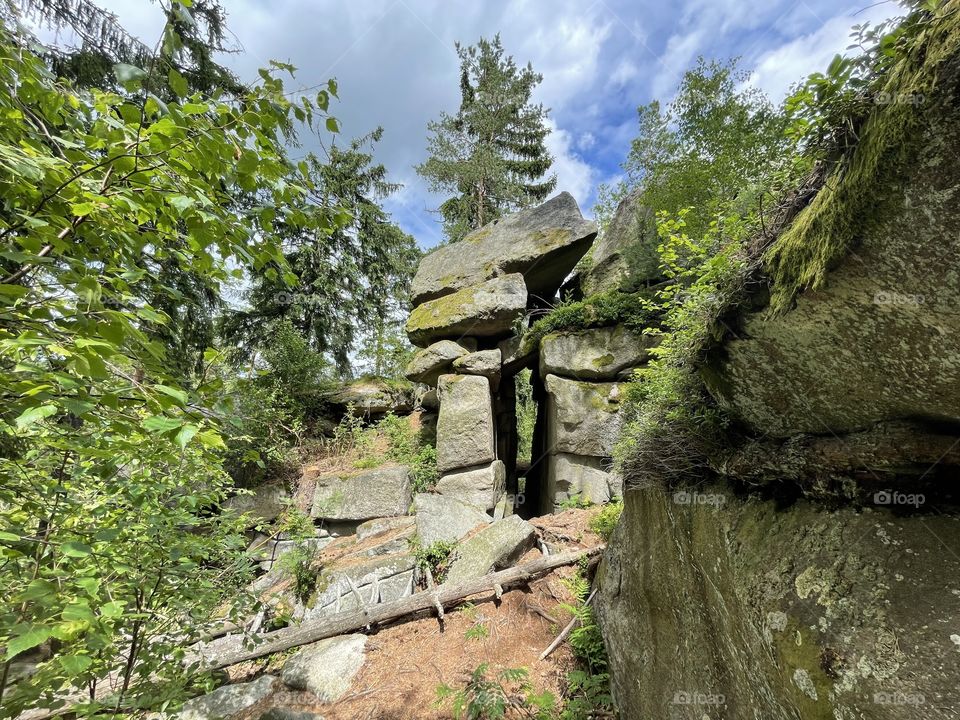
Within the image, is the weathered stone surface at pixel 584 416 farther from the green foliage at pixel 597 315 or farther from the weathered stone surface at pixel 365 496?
the weathered stone surface at pixel 365 496

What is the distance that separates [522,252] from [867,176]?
8900 mm

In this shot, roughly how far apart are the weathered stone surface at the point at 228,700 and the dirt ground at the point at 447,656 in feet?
0.52

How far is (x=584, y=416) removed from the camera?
8539mm

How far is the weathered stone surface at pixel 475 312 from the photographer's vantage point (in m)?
9.77

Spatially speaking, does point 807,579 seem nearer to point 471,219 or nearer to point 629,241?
point 629,241

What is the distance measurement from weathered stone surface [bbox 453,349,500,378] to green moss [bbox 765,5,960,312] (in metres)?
8.02

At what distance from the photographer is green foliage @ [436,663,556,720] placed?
353 cm

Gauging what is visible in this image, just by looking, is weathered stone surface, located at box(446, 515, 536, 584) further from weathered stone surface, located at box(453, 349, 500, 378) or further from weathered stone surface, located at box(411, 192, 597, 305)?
weathered stone surface, located at box(411, 192, 597, 305)

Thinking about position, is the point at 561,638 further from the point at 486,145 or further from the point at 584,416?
the point at 486,145

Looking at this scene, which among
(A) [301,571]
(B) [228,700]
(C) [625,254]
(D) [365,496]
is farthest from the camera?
(C) [625,254]

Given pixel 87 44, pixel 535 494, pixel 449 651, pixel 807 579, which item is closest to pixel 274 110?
pixel 807 579

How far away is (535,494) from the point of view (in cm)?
1114

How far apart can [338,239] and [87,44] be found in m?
8.81

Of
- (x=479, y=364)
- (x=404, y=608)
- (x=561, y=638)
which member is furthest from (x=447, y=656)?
(x=479, y=364)
